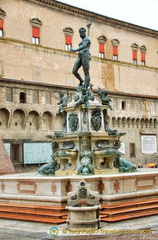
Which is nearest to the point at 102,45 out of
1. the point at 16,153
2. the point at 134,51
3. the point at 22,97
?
the point at 134,51

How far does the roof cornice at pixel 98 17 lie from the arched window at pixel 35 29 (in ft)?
5.42

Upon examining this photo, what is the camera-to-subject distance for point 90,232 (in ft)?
25.6

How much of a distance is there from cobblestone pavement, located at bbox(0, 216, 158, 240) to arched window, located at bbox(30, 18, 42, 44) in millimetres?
27686

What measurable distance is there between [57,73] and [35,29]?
4293mm

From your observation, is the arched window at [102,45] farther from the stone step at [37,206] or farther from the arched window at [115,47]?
the stone step at [37,206]

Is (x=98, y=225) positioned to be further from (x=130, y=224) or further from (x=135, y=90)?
(x=135, y=90)

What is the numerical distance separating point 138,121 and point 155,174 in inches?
1136

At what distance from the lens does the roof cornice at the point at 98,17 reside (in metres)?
36.1

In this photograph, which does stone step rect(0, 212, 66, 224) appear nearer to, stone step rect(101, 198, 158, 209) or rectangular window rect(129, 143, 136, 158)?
stone step rect(101, 198, 158, 209)

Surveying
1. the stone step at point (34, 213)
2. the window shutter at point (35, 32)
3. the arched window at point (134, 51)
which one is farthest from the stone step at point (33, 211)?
the arched window at point (134, 51)

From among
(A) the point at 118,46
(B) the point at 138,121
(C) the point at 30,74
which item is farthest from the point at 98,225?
(A) the point at 118,46

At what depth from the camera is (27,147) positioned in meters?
29.7

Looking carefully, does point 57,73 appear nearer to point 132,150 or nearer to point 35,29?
point 35,29

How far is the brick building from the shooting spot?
30.2 m
